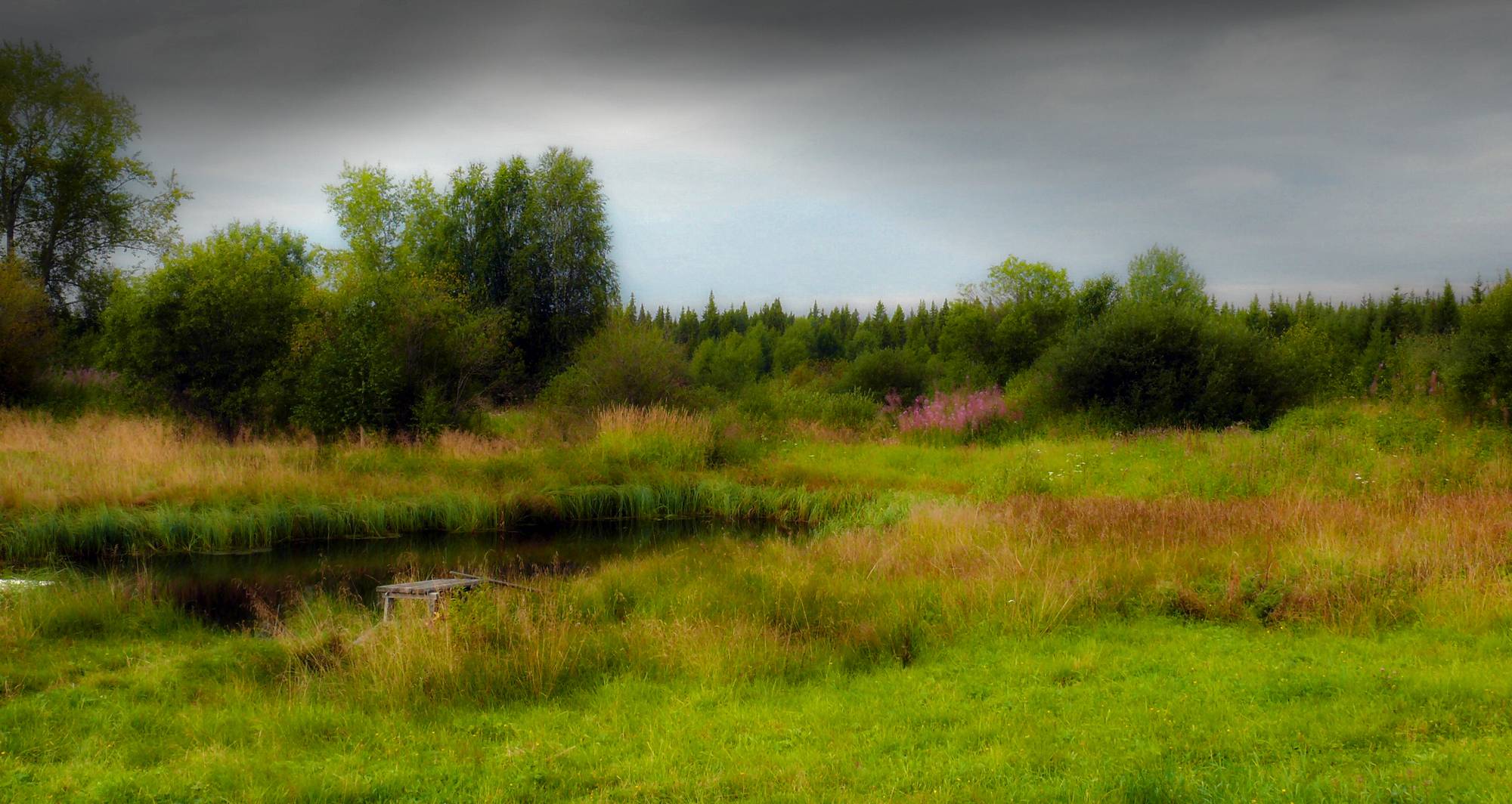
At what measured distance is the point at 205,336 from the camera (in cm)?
1973

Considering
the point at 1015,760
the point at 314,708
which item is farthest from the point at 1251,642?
the point at 314,708

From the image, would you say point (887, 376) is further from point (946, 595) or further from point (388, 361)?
point (946, 595)

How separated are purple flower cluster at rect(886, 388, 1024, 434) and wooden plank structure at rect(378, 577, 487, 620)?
673 inches

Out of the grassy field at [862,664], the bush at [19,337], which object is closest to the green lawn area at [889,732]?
the grassy field at [862,664]

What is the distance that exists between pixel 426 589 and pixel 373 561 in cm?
523

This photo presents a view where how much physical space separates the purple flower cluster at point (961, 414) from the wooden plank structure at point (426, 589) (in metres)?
17.1

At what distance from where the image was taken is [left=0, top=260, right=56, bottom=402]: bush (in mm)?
22516

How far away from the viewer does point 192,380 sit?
19.8 meters

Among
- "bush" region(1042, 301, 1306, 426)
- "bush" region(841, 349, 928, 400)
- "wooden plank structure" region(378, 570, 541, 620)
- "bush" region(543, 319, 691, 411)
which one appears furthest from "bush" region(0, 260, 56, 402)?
"bush" region(1042, 301, 1306, 426)

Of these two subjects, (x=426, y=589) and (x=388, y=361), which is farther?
(x=388, y=361)

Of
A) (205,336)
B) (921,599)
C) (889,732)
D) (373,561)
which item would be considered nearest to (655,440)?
(373,561)

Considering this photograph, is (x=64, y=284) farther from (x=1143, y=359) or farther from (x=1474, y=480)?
(x=1474, y=480)

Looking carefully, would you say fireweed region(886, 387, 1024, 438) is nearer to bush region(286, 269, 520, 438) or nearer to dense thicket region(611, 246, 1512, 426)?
dense thicket region(611, 246, 1512, 426)

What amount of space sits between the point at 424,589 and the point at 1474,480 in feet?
47.4
